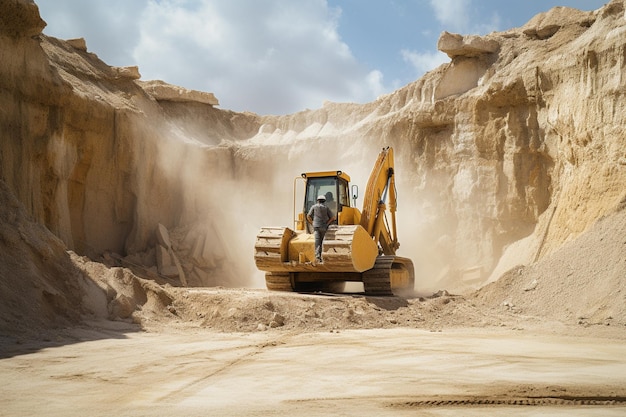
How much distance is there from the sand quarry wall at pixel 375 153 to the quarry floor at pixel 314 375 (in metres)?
9.34

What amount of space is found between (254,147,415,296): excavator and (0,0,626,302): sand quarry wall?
17.7ft

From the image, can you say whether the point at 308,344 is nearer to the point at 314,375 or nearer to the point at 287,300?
the point at 314,375

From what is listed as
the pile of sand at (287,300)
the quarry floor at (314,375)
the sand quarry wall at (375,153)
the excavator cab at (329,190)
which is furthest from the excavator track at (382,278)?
the sand quarry wall at (375,153)

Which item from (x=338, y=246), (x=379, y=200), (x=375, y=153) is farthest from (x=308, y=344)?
(x=375, y=153)

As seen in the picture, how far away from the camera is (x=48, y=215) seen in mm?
16828

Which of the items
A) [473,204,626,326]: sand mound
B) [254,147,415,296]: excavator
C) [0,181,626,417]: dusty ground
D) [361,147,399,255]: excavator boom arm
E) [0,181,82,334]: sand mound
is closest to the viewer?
[0,181,626,417]: dusty ground

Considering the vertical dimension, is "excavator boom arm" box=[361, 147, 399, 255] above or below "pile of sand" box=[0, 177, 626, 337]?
above

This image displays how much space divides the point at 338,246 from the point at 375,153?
12.8m

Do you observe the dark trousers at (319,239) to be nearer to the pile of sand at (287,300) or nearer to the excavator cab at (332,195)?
the excavator cab at (332,195)

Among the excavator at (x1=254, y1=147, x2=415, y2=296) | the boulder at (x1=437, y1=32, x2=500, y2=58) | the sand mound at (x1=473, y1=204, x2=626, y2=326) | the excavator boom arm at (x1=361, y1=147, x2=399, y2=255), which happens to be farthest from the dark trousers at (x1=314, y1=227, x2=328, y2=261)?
the boulder at (x1=437, y1=32, x2=500, y2=58)

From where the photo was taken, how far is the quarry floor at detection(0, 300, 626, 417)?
4.30 m

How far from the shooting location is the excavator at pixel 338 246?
1277cm

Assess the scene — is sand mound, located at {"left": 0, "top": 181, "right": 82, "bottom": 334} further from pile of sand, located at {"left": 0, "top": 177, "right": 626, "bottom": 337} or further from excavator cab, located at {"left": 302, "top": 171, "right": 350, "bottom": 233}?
excavator cab, located at {"left": 302, "top": 171, "right": 350, "bottom": 233}

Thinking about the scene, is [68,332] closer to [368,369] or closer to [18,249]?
[18,249]
